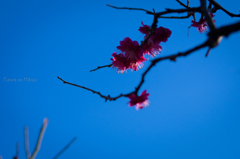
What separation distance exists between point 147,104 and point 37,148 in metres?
0.63

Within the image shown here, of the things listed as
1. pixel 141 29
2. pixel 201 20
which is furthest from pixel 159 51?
pixel 201 20

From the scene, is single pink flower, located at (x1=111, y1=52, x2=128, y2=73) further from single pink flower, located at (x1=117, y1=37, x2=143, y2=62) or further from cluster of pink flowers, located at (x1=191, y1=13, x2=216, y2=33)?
cluster of pink flowers, located at (x1=191, y1=13, x2=216, y2=33)

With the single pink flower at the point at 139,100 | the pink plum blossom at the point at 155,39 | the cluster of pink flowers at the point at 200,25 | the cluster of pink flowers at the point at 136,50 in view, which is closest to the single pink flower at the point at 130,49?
the cluster of pink flowers at the point at 136,50

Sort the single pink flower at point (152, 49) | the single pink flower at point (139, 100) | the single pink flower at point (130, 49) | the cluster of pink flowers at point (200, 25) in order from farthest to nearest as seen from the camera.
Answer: the cluster of pink flowers at point (200, 25) → the single pink flower at point (152, 49) → the single pink flower at point (130, 49) → the single pink flower at point (139, 100)

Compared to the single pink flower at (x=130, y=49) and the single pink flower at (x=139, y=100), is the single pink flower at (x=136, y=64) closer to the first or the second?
the single pink flower at (x=130, y=49)

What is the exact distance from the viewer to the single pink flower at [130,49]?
1341 mm

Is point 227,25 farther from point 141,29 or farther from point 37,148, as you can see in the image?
point 37,148

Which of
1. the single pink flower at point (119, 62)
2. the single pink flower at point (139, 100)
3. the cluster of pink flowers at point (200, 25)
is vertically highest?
the cluster of pink flowers at point (200, 25)

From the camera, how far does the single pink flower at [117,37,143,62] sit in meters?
1.34

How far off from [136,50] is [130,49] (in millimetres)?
58

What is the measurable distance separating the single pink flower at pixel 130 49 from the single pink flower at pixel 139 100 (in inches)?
19.0

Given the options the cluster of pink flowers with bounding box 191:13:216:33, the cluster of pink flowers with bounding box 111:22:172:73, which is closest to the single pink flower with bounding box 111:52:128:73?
the cluster of pink flowers with bounding box 111:22:172:73

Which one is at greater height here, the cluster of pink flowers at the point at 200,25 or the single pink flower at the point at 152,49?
the cluster of pink flowers at the point at 200,25

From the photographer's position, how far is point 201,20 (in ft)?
5.22
